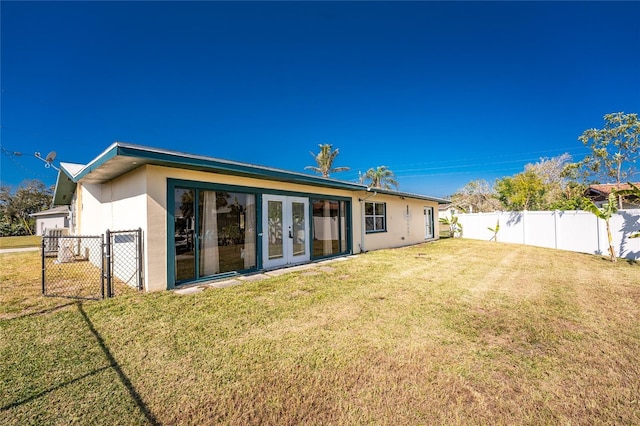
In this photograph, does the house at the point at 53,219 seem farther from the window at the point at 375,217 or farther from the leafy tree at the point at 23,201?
the window at the point at 375,217

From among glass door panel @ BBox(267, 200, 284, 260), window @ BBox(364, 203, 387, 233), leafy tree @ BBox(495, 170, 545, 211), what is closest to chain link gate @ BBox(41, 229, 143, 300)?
glass door panel @ BBox(267, 200, 284, 260)

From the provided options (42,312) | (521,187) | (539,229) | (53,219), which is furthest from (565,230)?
(53,219)

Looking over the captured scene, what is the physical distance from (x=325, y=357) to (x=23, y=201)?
47098 mm

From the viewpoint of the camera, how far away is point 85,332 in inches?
139

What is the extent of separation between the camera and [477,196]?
35219 mm

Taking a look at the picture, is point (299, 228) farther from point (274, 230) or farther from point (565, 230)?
point (565, 230)

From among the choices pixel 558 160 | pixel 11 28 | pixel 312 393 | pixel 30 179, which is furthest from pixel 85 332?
pixel 30 179

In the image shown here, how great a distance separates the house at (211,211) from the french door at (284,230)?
0.03 meters

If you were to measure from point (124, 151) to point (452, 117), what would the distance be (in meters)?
20.4

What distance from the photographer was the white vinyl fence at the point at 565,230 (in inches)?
367

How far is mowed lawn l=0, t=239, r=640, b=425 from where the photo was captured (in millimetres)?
2123

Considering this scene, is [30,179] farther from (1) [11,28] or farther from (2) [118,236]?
(2) [118,236]

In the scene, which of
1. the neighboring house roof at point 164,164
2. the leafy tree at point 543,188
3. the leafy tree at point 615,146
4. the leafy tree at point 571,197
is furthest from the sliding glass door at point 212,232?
the leafy tree at point 615,146

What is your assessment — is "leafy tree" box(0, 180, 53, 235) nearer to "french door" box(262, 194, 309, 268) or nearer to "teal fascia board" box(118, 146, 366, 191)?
"french door" box(262, 194, 309, 268)
